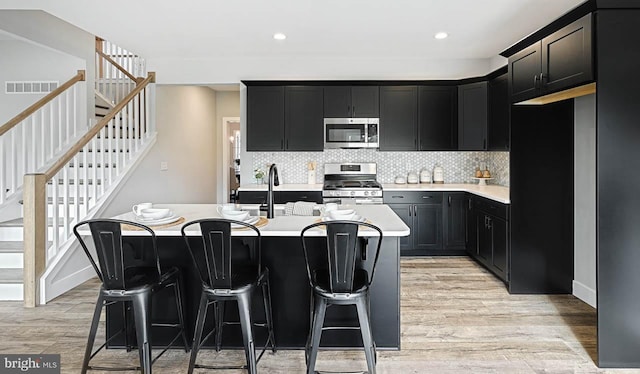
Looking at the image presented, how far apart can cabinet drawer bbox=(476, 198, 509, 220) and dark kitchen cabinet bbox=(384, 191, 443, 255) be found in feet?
1.93

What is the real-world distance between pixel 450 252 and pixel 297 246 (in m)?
3.30

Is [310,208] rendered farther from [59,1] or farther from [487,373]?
[59,1]

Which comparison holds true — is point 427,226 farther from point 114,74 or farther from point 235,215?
point 114,74

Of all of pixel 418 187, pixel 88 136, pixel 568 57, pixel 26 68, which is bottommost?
pixel 418 187

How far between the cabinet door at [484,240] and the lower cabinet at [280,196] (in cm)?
193

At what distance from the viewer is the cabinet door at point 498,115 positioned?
4.84 meters

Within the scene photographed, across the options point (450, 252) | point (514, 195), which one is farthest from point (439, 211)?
point (514, 195)

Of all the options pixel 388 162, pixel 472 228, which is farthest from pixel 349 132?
pixel 472 228

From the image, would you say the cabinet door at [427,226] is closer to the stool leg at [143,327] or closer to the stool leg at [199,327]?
the stool leg at [199,327]

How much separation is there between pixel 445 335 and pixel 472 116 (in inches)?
128

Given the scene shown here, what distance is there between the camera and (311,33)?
446 centimetres

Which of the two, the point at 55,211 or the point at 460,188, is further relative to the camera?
the point at 460,188

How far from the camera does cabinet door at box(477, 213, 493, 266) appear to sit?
4688 mm

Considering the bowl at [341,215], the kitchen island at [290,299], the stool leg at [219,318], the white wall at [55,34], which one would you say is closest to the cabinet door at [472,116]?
the kitchen island at [290,299]
